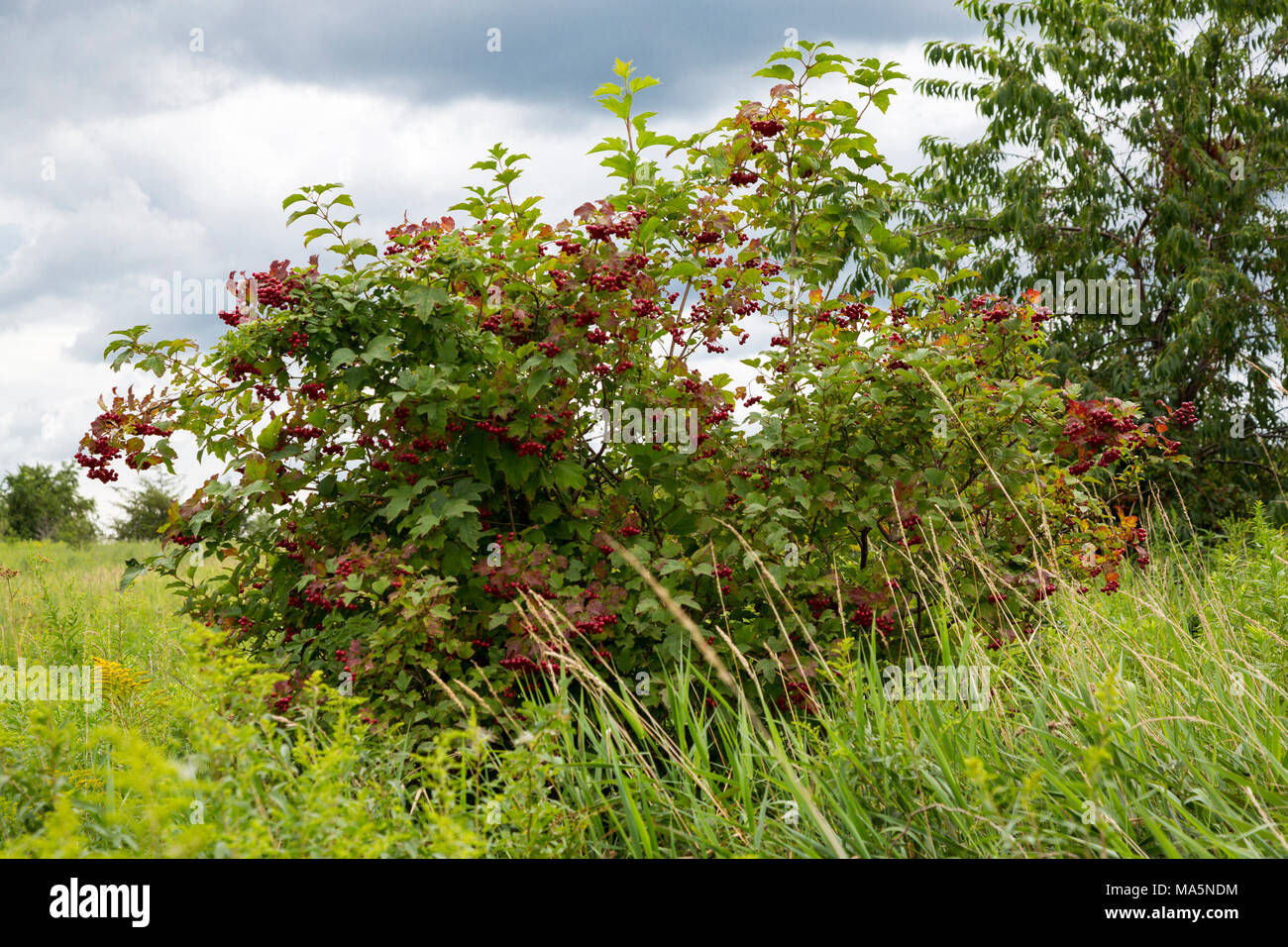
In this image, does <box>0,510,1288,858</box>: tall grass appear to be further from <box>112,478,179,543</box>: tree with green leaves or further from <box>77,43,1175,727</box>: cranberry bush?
<box>112,478,179,543</box>: tree with green leaves

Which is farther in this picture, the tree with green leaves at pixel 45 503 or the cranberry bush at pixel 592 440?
the tree with green leaves at pixel 45 503

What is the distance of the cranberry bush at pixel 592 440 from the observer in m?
3.44

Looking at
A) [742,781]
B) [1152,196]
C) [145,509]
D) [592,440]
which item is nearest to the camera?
[742,781]

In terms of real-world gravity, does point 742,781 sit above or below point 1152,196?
below

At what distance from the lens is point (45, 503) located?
96.4 feet

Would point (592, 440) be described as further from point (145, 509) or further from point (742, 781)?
point (145, 509)

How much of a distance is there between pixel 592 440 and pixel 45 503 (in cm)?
3178

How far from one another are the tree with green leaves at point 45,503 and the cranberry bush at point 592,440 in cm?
2861

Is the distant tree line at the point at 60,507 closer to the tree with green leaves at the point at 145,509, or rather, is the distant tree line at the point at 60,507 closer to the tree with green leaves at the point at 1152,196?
the tree with green leaves at the point at 145,509

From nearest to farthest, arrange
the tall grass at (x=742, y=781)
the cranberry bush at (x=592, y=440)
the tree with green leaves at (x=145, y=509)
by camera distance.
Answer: the tall grass at (x=742, y=781) < the cranberry bush at (x=592, y=440) < the tree with green leaves at (x=145, y=509)

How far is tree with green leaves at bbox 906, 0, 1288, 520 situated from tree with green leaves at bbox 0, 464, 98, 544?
2759cm

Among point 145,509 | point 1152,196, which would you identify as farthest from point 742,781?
point 145,509

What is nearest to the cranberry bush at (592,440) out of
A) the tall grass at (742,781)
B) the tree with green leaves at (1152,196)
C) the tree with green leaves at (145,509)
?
the tall grass at (742,781)
